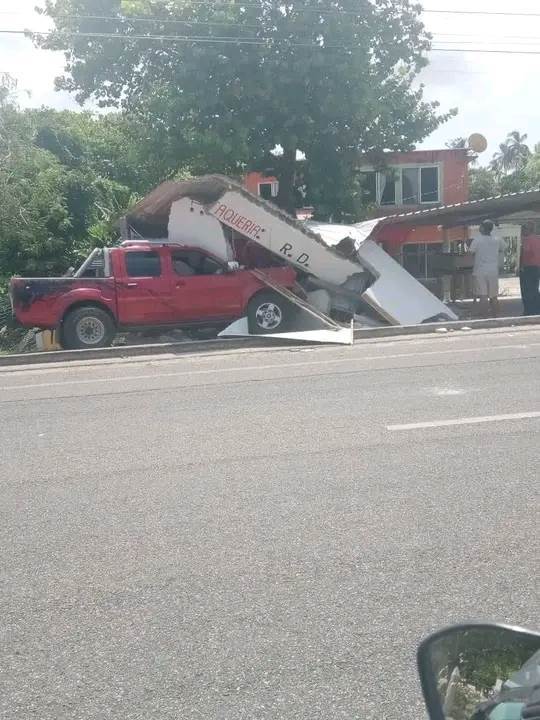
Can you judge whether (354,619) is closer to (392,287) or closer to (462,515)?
(462,515)

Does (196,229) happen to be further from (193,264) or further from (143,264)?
(143,264)

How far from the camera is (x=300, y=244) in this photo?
1482 cm

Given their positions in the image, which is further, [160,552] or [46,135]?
[46,135]

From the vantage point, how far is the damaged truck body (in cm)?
1359

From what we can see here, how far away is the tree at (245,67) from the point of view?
1969 centimetres

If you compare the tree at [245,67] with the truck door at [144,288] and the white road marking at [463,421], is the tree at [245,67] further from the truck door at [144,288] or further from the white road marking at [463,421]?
the white road marking at [463,421]

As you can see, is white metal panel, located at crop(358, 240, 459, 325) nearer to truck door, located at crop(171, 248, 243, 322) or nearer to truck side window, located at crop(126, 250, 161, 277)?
truck door, located at crop(171, 248, 243, 322)

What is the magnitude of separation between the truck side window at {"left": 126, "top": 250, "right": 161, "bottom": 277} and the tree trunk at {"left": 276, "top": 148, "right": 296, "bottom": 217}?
7974 mm

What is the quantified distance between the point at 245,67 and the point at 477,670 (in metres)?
19.3

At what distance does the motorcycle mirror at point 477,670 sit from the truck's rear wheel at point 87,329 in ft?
39.5

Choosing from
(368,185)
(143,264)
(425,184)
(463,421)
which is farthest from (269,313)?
(425,184)

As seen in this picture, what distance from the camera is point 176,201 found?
15180mm

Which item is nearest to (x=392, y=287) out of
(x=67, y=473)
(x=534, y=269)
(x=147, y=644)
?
(x=534, y=269)

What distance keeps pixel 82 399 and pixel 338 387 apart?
293 centimetres
